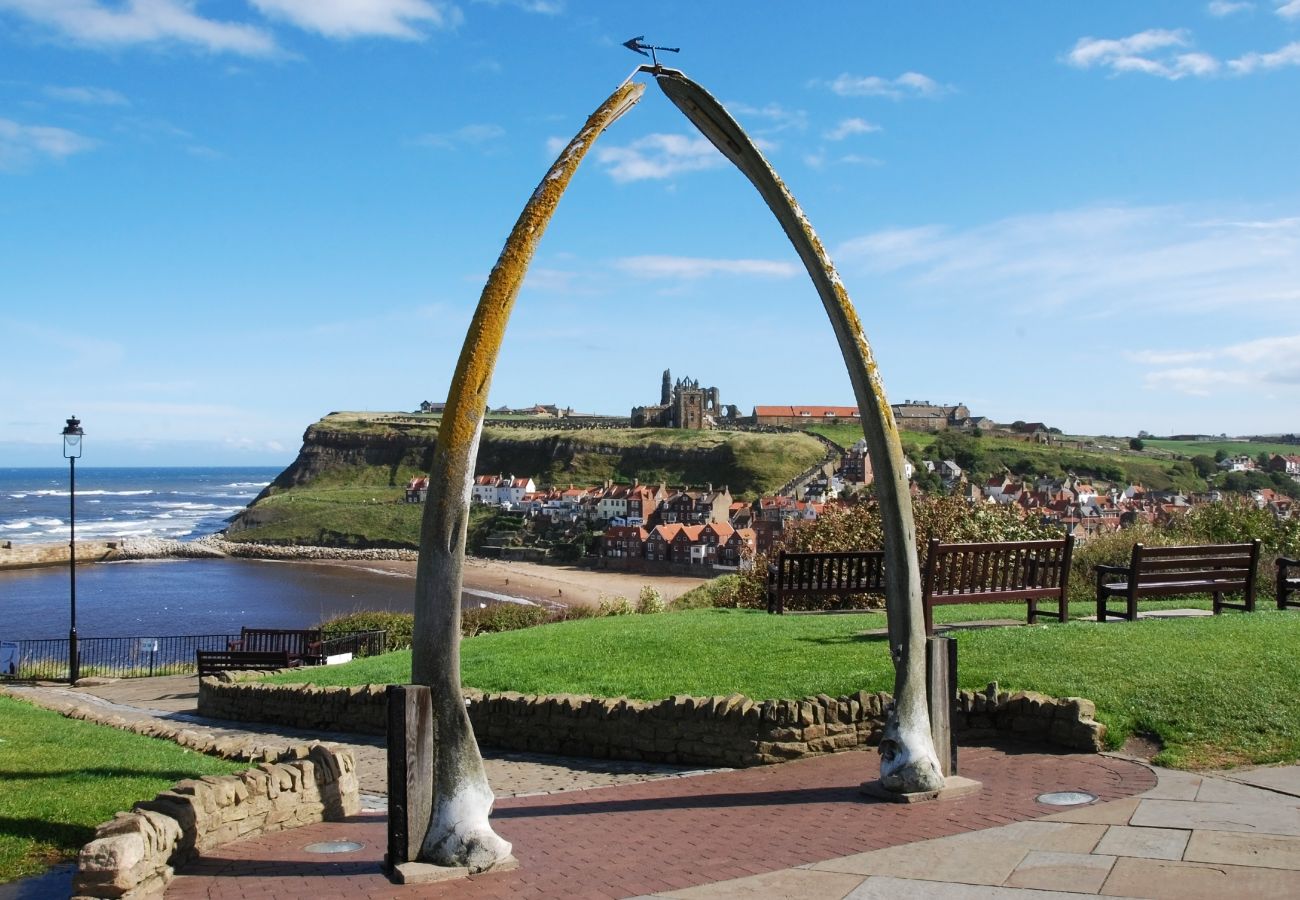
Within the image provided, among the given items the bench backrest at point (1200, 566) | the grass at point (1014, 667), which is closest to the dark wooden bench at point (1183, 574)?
the bench backrest at point (1200, 566)

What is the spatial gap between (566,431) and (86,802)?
6159 inches

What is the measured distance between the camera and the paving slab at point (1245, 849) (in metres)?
5.43

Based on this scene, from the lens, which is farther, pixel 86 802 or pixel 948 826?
pixel 86 802

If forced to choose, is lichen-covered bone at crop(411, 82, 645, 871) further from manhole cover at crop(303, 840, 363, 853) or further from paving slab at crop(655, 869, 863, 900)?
paving slab at crop(655, 869, 863, 900)

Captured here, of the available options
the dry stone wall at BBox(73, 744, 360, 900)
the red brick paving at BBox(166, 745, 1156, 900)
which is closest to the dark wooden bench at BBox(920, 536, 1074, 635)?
the red brick paving at BBox(166, 745, 1156, 900)

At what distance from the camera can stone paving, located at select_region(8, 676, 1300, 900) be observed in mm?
5453

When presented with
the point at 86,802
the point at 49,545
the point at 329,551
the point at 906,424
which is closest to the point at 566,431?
the point at 906,424

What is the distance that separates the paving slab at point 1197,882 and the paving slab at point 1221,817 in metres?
0.72

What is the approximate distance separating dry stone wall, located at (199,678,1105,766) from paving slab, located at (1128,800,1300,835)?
1.56 meters

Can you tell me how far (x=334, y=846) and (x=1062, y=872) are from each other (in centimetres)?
433

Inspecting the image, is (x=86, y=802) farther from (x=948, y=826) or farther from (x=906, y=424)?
(x=906, y=424)

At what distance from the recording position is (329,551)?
3841 inches

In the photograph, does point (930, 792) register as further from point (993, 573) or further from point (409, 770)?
point (993, 573)

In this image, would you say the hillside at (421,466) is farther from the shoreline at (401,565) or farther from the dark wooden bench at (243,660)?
the dark wooden bench at (243,660)
